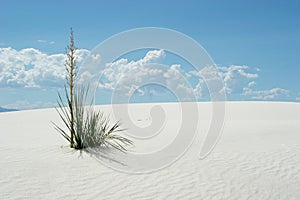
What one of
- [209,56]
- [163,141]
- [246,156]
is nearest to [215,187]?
[246,156]

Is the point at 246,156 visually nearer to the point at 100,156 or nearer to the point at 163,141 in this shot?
the point at 163,141

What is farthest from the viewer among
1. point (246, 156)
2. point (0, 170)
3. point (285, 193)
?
point (246, 156)

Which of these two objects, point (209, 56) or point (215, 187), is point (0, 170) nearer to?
point (215, 187)

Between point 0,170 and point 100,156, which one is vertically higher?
point 100,156

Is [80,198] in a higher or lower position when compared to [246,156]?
lower

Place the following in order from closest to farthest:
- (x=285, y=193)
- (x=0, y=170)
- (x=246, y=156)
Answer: (x=285, y=193) → (x=0, y=170) → (x=246, y=156)

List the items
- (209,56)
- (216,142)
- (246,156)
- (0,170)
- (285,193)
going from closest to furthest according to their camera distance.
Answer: (285,193) < (0,170) < (246,156) < (216,142) < (209,56)

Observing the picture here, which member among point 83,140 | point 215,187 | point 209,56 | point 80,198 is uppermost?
point 209,56

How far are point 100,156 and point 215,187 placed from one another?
301cm

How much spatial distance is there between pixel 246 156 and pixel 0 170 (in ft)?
19.4

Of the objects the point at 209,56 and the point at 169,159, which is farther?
the point at 209,56

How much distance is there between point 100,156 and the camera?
293 inches

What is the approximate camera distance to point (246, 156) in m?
7.90

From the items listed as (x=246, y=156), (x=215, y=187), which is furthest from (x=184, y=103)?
(x=215, y=187)
